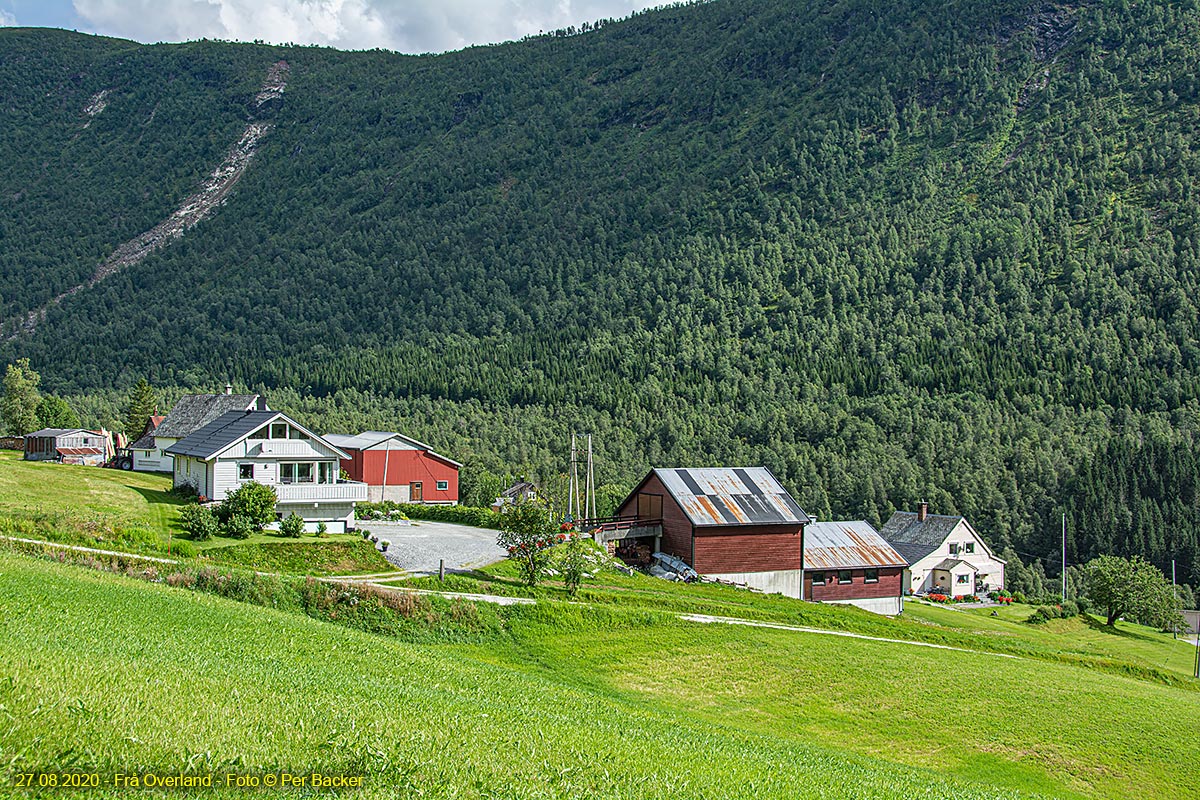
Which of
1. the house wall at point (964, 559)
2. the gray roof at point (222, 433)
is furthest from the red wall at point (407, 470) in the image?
the house wall at point (964, 559)

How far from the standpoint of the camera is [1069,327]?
173 m

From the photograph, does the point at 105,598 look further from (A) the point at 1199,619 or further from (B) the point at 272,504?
(A) the point at 1199,619

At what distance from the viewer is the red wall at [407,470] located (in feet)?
226

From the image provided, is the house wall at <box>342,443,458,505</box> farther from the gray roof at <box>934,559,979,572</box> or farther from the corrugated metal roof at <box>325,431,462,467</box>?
the gray roof at <box>934,559,979,572</box>

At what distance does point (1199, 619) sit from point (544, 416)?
93652mm

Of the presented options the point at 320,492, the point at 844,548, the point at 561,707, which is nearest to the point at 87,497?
the point at 320,492

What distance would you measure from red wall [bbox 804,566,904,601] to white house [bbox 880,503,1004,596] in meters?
22.3

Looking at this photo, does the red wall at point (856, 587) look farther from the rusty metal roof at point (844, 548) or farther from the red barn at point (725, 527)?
the red barn at point (725, 527)

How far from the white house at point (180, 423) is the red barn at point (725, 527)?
28.5 m

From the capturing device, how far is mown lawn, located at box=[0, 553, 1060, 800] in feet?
33.5

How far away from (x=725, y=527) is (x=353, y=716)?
43.1 meters

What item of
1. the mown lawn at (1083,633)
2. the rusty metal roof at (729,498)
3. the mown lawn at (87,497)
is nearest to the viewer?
the mown lawn at (87,497)

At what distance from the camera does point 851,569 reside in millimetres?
60406

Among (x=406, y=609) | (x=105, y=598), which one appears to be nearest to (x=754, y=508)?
(x=406, y=609)
